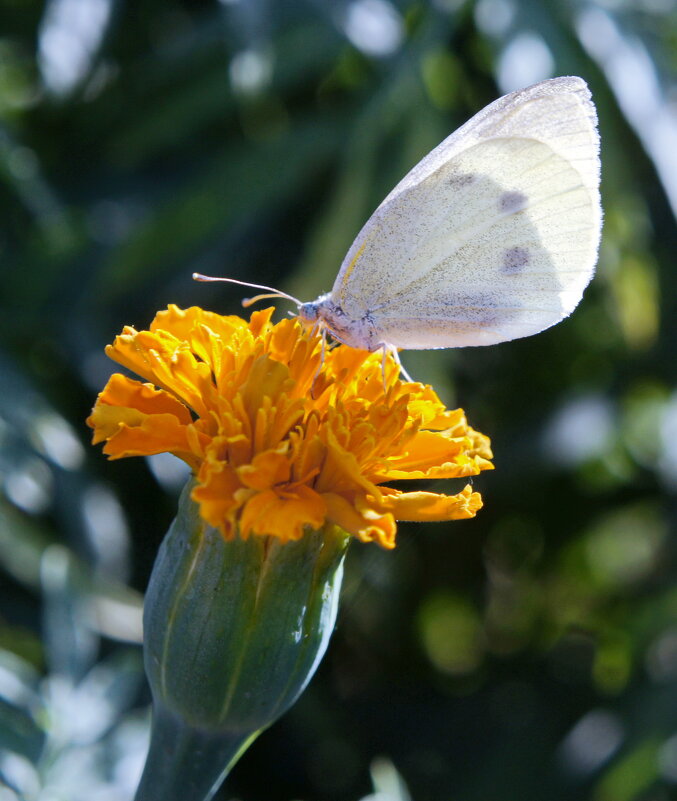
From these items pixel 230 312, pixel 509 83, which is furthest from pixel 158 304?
pixel 509 83

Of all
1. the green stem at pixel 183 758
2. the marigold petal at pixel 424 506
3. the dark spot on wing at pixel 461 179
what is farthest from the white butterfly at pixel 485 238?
the green stem at pixel 183 758

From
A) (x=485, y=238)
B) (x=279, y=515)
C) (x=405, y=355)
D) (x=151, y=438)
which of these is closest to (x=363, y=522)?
(x=279, y=515)

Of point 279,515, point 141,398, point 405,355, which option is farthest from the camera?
point 405,355

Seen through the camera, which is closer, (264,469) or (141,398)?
(264,469)

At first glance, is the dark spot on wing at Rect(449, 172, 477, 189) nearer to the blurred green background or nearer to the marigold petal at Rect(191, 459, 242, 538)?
the blurred green background

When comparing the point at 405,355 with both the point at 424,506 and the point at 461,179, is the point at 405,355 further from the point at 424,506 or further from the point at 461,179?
the point at 424,506

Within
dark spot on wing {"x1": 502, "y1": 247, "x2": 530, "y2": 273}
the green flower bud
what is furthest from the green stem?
dark spot on wing {"x1": 502, "y1": 247, "x2": 530, "y2": 273}
